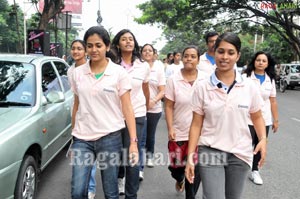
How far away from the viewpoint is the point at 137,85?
374cm

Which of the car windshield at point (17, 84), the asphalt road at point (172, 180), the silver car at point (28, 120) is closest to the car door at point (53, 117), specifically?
the silver car at point (28, 120)

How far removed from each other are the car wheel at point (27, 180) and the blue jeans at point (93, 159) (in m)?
0.58

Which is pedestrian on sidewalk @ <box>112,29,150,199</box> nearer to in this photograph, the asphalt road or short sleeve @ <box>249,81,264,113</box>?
the asphalt road

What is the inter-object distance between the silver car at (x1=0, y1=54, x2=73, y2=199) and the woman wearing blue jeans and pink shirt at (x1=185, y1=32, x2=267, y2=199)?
1.41 meters

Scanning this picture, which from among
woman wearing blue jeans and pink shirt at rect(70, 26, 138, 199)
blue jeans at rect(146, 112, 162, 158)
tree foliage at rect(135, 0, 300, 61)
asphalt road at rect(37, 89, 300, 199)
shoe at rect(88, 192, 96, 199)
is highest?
tree foliage at rect(135, 0, 300, 61)

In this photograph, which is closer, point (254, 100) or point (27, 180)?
point (254, 100)

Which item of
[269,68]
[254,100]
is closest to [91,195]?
[254,100]

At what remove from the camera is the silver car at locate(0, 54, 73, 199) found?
9.52 feet

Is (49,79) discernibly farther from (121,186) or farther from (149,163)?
(149,163)

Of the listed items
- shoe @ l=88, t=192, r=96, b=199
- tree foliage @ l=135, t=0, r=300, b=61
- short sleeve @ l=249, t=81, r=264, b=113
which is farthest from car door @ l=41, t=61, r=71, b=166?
tree foliage @ l=135, t=0, r=300, b=61

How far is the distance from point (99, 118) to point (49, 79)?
201 centimetres

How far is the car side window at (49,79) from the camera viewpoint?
423 cm

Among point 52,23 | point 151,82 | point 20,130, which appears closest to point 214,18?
point 52,23

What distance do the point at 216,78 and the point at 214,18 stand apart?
887 inches
